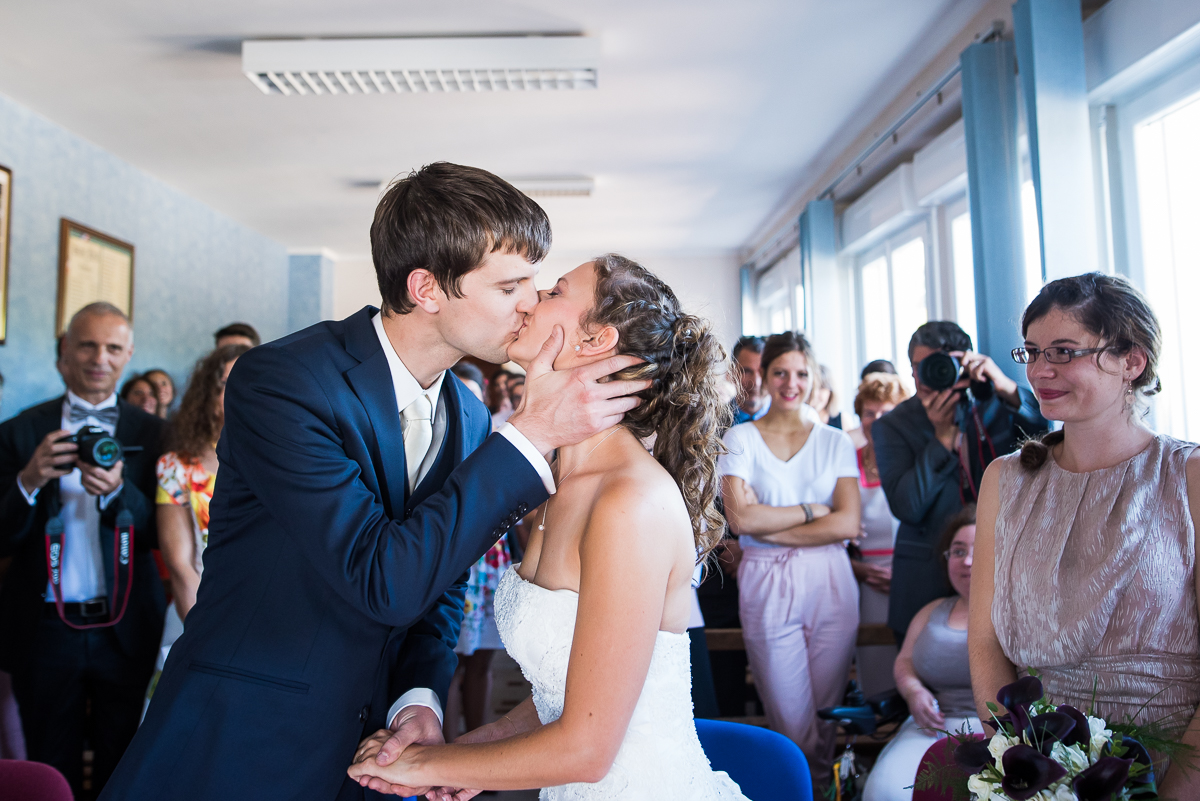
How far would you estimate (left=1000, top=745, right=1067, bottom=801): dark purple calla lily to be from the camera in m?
1.03

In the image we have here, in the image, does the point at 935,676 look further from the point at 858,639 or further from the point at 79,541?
the point at 79,541

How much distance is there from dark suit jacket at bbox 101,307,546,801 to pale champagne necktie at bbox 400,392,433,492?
11cm

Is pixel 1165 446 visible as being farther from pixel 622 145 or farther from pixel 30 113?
pixel 30 113

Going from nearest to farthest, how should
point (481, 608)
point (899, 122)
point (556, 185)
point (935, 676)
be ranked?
1. point (935, 676)
2. point (481, 608)
3. point (899, 122)
4. point (556, 185)

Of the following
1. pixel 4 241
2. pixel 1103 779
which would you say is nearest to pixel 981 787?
pixel 1103 779

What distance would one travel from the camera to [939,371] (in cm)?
275

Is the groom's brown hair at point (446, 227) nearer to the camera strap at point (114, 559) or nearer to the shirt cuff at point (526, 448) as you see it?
the shirt cuff at point (526, 448)

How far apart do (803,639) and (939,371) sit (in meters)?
1.05

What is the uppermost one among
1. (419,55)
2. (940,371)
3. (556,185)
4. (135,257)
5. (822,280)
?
(556,185)

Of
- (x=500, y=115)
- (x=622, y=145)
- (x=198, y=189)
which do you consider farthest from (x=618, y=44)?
(x=198, y=189)

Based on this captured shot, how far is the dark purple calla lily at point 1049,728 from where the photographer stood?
1101mm

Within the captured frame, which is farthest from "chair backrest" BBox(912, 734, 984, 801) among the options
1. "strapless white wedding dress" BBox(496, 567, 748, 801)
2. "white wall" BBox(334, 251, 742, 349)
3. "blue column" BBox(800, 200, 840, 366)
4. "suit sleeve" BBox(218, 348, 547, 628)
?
"white wall" BBox(334, 251, 742, 349)

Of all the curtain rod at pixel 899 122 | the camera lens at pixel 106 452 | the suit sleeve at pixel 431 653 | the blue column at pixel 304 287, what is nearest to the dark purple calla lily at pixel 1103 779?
the suit sleeve at pixel 431 653

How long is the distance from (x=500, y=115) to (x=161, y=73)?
1.81m
